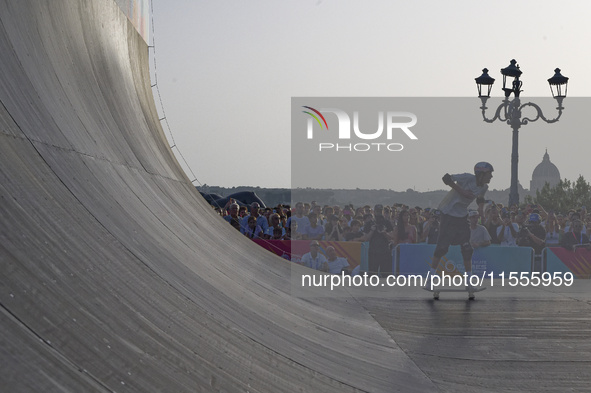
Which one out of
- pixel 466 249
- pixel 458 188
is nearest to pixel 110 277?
pixel 458 188

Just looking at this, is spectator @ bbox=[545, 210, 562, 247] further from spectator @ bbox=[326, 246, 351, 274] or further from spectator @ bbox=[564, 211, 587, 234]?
spectator @ bbox=[326, 246, 351, 274]

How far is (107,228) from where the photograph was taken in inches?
146

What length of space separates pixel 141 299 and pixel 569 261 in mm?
10852

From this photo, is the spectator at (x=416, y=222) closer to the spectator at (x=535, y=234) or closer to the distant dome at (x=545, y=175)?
the spectator at (x=535, y=234)

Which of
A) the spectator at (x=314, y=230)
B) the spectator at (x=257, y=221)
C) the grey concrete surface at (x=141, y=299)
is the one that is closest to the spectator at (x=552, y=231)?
the spectator at (x=314, y=230)

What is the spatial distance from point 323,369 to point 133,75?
6.28m

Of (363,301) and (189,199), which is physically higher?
(189,199)

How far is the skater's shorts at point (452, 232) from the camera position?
9008mm

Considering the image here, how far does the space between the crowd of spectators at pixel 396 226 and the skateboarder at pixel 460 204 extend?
2.55 m

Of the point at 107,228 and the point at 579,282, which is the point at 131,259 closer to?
the point at 107,228

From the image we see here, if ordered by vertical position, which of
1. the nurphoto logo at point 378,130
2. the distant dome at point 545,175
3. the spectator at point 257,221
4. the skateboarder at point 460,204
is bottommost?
the distant dome at point 545,175

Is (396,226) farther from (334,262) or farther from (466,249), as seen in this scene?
(466,249)

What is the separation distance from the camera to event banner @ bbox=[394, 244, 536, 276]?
11864mm

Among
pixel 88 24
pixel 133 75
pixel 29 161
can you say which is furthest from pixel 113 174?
pixel 133 75
